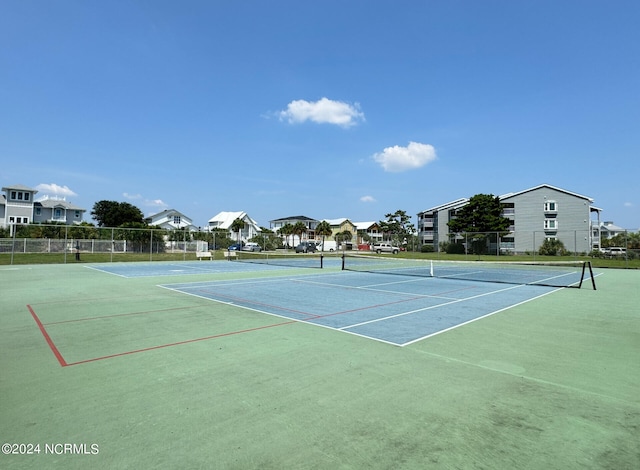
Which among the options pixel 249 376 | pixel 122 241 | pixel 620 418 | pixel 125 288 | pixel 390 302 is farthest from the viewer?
pixel 122 241

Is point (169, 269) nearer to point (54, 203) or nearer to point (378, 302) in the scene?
point (378, 302)

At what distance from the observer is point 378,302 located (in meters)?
A: 10.5

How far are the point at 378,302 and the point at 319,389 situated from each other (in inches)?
261

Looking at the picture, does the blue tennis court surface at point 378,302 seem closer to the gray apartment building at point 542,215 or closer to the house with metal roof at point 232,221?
the gray apartment building at point 542,215

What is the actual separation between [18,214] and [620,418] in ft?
250

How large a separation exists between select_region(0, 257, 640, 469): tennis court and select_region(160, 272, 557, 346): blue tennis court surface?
5.0 inches

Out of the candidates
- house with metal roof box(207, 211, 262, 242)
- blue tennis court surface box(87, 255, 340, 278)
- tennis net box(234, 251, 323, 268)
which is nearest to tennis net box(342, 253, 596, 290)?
tennis net box(234, 251, 323, 268)

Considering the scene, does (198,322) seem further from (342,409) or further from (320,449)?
(320,449)

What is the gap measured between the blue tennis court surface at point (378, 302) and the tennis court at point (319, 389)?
0.42 ft

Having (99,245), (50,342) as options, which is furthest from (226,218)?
(50,342)

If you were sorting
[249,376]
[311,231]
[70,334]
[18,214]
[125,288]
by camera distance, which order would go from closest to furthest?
[249,376] < [70,334] < [125,288] < [18,214] < [311,231]

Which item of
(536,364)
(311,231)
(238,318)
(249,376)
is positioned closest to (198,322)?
(238,318)

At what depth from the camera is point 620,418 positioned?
11.5ft

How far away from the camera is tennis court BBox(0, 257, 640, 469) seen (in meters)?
2.91
